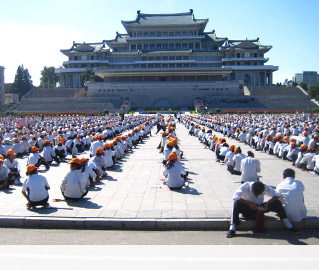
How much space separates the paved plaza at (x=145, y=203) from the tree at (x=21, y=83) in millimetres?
75546

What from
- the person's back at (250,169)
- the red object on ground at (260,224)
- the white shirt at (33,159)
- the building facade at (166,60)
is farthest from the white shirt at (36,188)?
the building facade at (166,60)

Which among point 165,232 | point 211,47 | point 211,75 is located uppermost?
point 211,47

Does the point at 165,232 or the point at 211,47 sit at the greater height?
the point at 211,47

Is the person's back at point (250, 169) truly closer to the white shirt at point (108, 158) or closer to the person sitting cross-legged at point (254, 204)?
the person sitting cross-legged at point (254, 204)

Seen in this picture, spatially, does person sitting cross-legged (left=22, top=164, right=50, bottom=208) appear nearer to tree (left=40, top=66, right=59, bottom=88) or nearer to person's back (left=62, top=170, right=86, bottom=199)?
person's back (left=62, top=170, right=86, bottom=199)

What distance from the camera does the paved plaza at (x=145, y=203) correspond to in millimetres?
7148

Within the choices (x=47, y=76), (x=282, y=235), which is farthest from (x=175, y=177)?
(x=47, y=76)

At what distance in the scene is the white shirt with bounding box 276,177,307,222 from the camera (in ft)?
22.8

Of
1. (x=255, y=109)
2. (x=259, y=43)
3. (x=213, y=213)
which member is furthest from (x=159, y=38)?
(x=213, y=213)

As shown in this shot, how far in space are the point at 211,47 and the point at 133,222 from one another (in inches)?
3304
